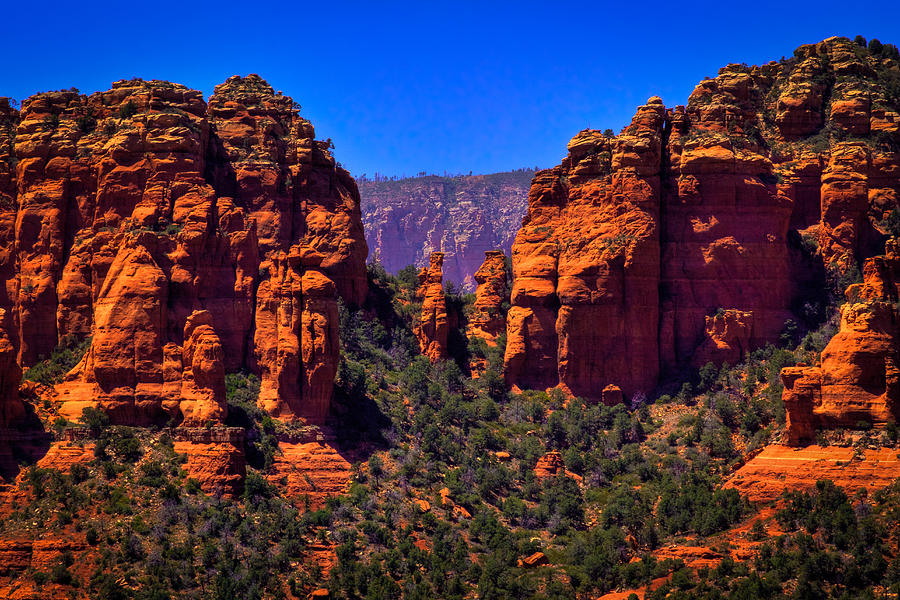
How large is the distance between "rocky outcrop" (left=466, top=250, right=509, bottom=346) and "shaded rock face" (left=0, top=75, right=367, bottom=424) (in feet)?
42.6

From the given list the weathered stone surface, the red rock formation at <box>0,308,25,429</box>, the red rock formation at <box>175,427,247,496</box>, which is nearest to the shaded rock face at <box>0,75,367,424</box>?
the red rock formation at <box>175,427,247,496</box>

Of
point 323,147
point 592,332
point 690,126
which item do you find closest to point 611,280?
point 592,332

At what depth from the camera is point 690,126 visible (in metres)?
99.9

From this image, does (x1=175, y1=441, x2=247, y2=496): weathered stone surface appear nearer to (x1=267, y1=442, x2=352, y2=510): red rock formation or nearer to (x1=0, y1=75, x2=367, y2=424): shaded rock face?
(x1=0, y1=75, x2=367, y2=424): shaded rock face

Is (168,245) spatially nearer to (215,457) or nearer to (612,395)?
(215,457)

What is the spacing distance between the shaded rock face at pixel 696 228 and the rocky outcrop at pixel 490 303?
5.29 m

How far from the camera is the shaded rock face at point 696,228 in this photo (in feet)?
314

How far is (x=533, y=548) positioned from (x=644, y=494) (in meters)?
8.18

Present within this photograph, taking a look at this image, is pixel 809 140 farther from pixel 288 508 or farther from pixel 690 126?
pixel 288 508

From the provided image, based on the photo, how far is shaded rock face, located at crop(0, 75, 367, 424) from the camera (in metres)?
82.1

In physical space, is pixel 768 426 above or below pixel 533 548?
above

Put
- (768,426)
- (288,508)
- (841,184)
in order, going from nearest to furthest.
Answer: (288,508), (768,426), (841,184)

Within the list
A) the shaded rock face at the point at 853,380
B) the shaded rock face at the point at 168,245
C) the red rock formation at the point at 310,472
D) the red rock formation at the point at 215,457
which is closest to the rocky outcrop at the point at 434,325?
the shaded rock face at the point at 168,245

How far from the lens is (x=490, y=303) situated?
106m
